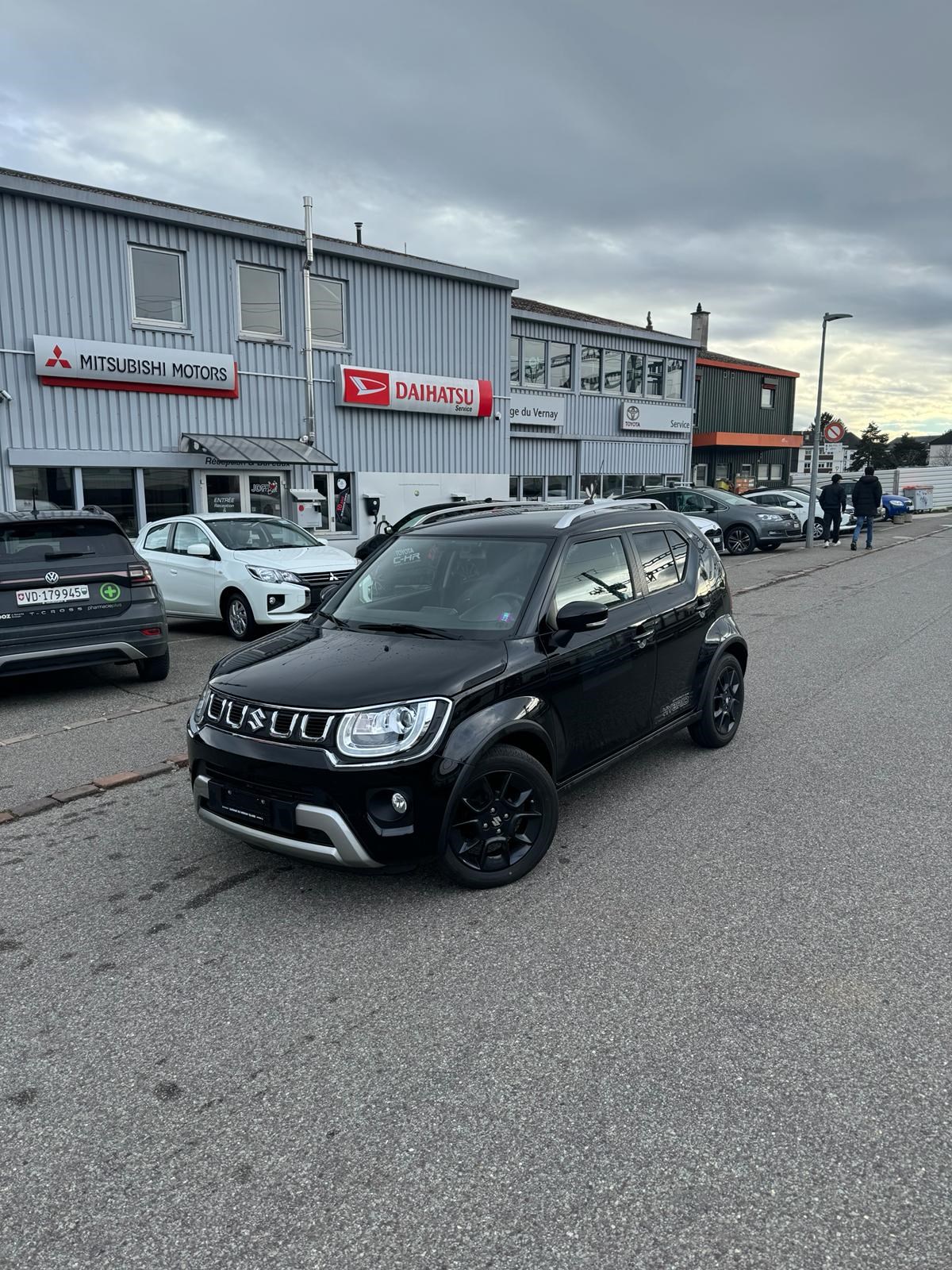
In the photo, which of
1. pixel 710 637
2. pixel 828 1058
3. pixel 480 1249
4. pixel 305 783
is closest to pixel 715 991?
pixel 828 1058

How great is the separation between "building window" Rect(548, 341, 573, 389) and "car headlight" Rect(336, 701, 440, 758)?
2377 cm

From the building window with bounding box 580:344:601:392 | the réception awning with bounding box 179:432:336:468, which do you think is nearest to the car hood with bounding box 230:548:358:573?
the réception awning with bounding box 179:432:336:468

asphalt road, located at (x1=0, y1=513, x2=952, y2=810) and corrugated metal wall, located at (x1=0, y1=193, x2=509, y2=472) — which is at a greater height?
corrugated metal wall, located at (x1=0, y1=193, x2=509, y2=472)

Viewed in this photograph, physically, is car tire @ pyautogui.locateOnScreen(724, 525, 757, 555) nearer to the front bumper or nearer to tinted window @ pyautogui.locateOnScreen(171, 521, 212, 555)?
tinted window @ pyautogui.locateOnScreen(171, 521, 212, 555)

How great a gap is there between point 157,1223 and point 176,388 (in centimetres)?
1621

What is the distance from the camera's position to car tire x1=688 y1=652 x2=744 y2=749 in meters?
5.73

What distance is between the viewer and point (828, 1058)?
273 cm

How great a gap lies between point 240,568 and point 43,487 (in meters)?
7.09

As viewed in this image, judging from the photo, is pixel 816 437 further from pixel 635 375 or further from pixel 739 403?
pixel 739 403

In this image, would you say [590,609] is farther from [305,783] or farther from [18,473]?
[18,473]

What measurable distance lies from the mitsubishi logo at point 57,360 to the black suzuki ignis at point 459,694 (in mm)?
12391

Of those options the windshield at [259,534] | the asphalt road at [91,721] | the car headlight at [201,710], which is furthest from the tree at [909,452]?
the car headlight at [201,710]

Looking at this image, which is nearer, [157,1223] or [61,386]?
[157,1223]

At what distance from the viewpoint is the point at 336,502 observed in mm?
19391
